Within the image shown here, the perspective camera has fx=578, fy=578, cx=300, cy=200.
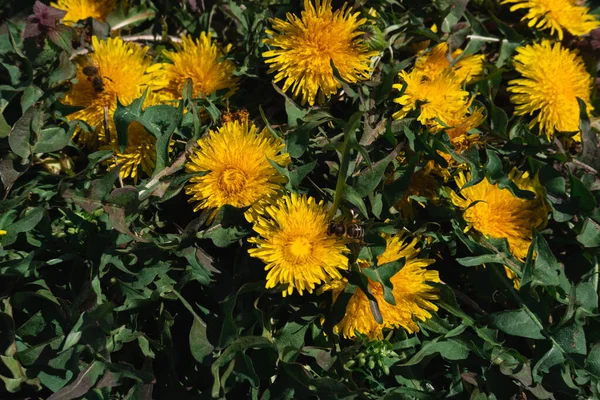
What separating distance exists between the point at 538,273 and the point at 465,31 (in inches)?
40.9

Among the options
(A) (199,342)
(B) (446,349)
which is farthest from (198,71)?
(B) (446,349)

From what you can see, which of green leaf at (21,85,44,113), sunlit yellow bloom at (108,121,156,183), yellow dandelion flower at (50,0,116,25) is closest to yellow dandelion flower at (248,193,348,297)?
sunlit yellow bloom at (108,121,156,183)

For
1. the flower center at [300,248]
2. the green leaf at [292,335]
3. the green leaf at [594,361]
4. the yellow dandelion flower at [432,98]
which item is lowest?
the green leaf at [292,335]

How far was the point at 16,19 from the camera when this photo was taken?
2.62 m

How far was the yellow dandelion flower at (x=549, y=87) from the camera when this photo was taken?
238cm

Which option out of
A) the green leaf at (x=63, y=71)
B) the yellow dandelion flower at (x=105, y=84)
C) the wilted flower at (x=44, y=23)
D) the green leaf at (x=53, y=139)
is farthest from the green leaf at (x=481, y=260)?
the wilted flower at (x=44, y=23)

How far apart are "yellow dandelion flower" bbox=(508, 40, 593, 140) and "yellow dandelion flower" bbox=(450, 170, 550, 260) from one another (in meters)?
0.36

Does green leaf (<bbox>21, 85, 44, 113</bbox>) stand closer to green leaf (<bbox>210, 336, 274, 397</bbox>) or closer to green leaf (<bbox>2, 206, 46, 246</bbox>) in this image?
green leaf (<bbox>2, 206, 46, 246</bbox>)

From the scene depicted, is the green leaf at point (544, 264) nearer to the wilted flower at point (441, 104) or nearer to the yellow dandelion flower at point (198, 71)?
the wilted flower at point (441, 104)

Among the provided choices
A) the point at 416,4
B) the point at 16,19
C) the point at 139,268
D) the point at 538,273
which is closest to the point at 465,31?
the point at 416,4

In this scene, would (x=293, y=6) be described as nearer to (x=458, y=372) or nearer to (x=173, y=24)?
(x=173, y=24)

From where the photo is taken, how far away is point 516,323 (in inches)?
80.0

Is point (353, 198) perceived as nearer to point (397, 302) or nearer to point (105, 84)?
point (397, 302)

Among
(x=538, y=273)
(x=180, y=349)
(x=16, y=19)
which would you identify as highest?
(x=16, y=19)
